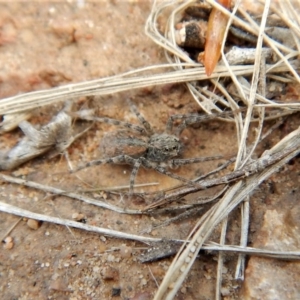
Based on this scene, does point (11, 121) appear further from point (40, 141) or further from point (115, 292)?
point (115, 292)

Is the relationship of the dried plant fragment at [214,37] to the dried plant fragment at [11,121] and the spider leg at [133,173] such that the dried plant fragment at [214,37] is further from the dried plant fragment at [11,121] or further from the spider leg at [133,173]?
the dried plant fragment at [11,121]

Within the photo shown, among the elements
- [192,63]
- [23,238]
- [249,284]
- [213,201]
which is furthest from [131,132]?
[249,284]

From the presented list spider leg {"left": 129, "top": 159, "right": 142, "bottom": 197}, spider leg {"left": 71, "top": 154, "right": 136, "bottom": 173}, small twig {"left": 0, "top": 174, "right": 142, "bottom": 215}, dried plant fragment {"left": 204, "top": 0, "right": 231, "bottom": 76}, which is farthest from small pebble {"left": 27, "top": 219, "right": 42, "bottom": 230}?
dried plant fragment {"left": 204, "top": 0, "right": 231, "bottom": 76}

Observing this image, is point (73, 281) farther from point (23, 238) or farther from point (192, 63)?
point (192, 63)

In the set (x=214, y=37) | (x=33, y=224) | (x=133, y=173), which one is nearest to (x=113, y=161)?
(x=133, y=173)

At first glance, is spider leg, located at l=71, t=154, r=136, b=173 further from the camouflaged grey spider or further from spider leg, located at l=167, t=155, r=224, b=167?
spider leg, located at l=167, t=155, r=224, b=167

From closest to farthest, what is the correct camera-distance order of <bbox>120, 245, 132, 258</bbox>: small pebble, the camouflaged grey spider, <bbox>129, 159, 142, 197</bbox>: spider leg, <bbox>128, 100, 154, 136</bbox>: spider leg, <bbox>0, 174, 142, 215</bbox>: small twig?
<bbox>120, 245, 132, 258</bbox>: small pebble, <bbox>0, 174, 142, 215</bbox>: small twig, <bbox>129, 159, 142, 197</bbox>: spider leg, the camouflaged grey spider, <bbox>128, 100, 154, 136</bbox>: spider leg
